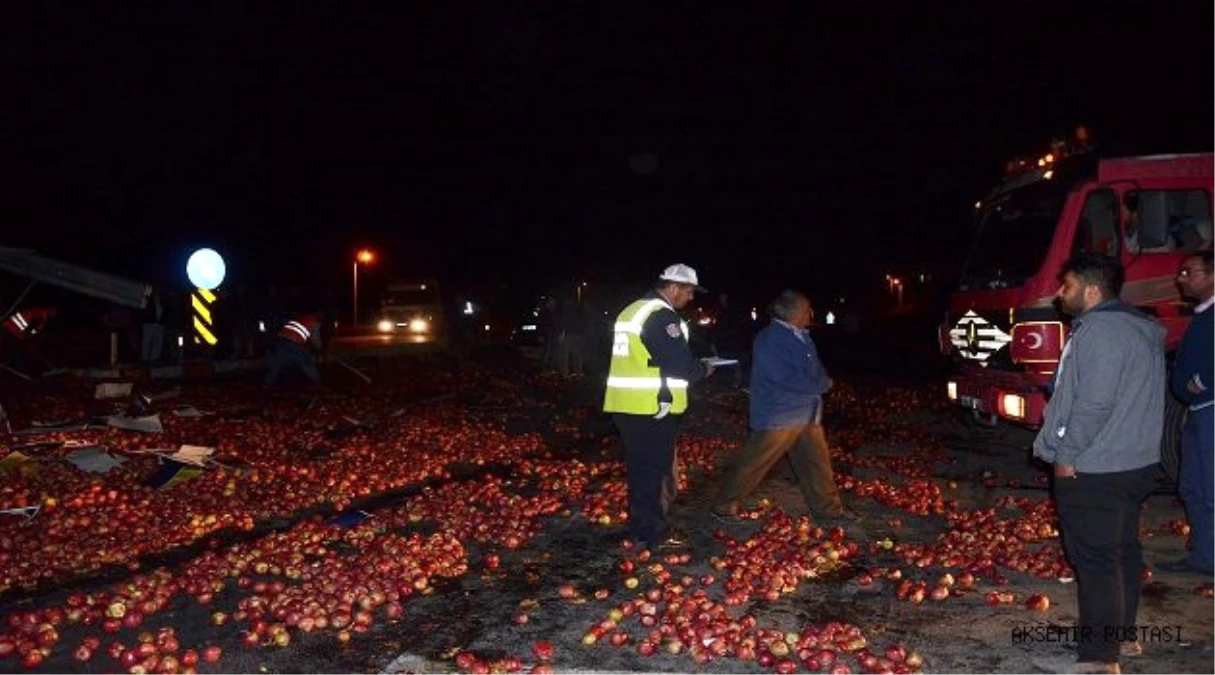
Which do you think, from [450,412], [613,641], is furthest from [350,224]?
[613,641]

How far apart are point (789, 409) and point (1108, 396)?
133 inches

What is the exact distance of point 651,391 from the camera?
686 centimetres

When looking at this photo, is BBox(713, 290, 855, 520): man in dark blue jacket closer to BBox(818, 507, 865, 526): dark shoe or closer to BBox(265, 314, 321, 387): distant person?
BBox(818, 507, 865, 526): dark shoe

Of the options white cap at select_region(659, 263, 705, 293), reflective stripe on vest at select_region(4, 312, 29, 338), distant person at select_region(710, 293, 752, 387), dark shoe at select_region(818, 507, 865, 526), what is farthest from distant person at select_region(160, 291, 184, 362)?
dark shoe at select_region(818, 507, 865, 526)

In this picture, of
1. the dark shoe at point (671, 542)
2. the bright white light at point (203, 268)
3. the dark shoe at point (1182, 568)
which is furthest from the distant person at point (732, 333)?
the dark shoe at point (1182, 568)

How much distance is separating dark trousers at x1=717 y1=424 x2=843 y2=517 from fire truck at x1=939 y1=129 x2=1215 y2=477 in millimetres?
2575

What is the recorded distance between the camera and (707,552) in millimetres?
7031

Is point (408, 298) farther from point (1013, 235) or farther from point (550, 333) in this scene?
point (1013, 235)

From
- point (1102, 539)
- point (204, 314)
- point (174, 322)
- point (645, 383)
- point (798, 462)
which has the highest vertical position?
point (204, 314)

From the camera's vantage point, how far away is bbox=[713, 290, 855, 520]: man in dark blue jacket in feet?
25.0

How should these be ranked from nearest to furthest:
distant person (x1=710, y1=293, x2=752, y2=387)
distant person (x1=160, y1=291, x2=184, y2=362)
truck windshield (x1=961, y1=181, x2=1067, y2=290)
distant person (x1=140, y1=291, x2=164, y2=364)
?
truck windshield (x1=961, y1=181, x2=1067, y2=290)
distant person (x1=710, y1=293, x2=752, y2=387)
distant person (x1=140, y1=291, x2=164, y2=364)
distant person (x1=160, y1=291, x2=184, y2=362)

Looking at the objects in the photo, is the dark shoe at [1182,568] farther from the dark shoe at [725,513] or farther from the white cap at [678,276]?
the white cap at [678,276]

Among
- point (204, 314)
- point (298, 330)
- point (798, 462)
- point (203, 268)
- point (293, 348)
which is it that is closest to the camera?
Answer: point (798, 462)

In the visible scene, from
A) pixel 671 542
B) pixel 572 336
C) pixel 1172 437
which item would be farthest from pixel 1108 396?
pixel 572 336
